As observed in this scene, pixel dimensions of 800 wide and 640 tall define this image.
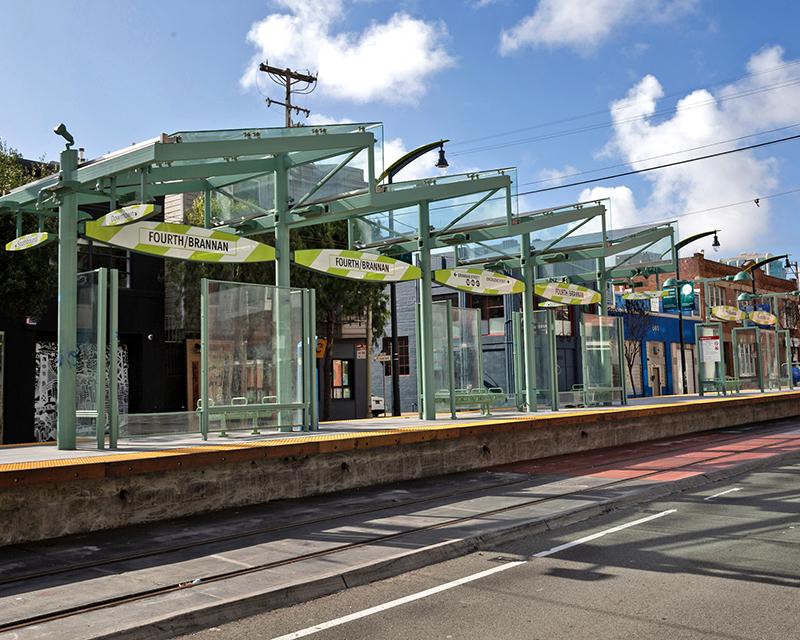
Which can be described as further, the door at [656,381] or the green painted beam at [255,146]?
the door at [656,381]

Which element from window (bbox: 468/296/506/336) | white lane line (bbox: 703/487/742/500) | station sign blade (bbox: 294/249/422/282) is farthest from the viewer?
window (bbox: 468/296/506/336)

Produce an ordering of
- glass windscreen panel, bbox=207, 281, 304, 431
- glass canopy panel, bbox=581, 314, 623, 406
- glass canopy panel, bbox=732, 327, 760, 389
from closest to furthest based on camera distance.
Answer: glass windscreen panel, bbox=207, 281, 304, 431, glass canopy panel, bbox=581, 314, 623, 406, glass canopy panel, bbox=732, 327, 760, 389

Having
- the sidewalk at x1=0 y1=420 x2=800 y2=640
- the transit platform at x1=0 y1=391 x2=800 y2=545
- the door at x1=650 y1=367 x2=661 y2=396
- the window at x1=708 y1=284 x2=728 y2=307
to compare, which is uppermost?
the window at x1=708 y1=284 x2=728 y2=307

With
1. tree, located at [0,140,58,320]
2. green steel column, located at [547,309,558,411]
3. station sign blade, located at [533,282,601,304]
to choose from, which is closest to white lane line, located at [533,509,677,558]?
green steel column, located at [547,309,558,411]

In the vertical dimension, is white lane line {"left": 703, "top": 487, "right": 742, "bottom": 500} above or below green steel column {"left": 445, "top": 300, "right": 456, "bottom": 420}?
below

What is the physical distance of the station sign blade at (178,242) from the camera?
1175cm

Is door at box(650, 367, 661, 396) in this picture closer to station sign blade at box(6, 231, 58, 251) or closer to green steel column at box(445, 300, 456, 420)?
green steel column at box(445, 300, 456, 420)

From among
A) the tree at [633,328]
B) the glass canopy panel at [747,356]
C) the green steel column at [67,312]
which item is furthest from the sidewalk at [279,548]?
the tree at [633,328]

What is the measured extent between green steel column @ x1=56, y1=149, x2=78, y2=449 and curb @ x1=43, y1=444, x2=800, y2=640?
19.4ft

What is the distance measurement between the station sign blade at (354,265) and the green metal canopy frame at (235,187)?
65cm

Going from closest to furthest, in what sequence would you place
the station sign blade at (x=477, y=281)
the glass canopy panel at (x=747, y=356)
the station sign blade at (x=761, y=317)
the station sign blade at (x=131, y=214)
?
the station sign blade at (x=131, y=214) → the station sign blade at (x=477, y=281) → the glass canopy panel at (x=747, y=356) → the station sign blade at (x=761, y=317)

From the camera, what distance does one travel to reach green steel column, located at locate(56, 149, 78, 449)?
11.4 metres

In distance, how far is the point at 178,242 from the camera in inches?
505

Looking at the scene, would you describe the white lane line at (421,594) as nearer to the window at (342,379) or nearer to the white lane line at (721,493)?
the white lane line at (721,493)
